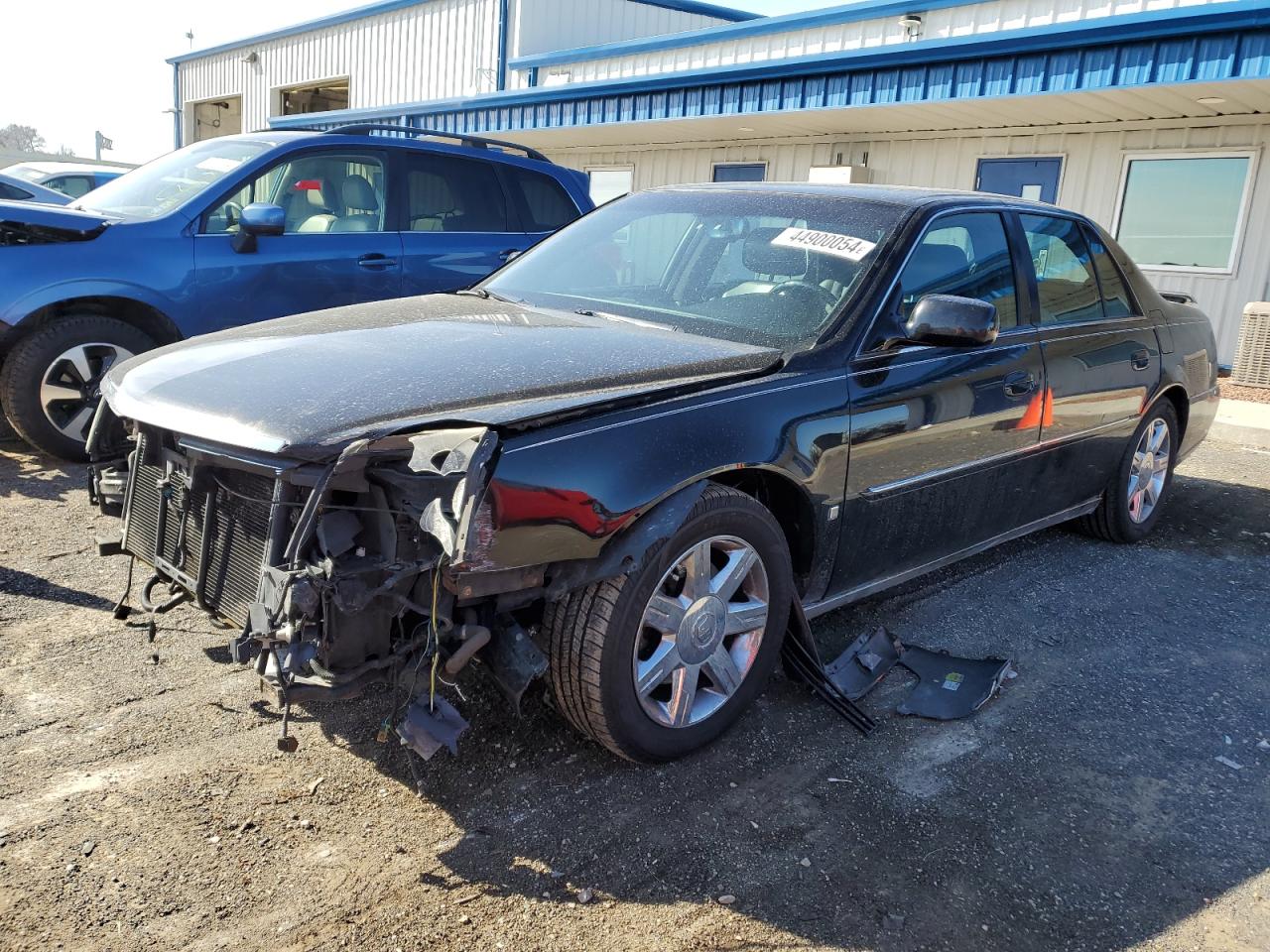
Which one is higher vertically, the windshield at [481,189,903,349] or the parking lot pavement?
the windshield at [481,189,903,349]

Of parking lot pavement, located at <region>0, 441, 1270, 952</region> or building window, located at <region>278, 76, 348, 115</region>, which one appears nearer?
parking lot pavement, located at <region>0, 441, 1270, 952</region>

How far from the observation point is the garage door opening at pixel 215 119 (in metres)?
27.8

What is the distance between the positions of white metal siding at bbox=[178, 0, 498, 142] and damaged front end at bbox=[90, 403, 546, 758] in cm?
1805

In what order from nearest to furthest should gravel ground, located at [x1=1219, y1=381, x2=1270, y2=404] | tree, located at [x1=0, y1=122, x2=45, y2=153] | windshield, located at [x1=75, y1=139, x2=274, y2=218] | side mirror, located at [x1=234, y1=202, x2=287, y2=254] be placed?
1. side mirror, located at [x1=234, y1=202, x2=287, y2=254]
2. windshield, located at [x1=75, y1=139, x2=274, y2=218]
3. gravel ground, located at [x1=1219, y1=381, x2=1270, y2=404]
4. tree, located at [x1=0, y1=122, x2=45, y2=153]

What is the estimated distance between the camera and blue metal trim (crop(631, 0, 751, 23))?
68.0 feet

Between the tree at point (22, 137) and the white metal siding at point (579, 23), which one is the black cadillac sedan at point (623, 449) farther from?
the tree at point (22, 137)

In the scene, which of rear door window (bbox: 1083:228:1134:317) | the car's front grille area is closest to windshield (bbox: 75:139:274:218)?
the car's front grille area

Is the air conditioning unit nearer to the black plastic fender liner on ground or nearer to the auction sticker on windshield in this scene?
the black plastic fender liner on ground

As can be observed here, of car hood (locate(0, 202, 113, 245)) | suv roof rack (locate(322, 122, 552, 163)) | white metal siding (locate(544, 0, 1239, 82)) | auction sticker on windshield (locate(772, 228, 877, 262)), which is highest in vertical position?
white metal siding (locate(544, 0, 1239, 82))

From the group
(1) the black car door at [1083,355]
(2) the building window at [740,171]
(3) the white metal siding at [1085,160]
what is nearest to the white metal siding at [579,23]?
(3) the white metal siding at [1085,160]

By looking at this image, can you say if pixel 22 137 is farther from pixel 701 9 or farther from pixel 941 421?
pixel 941 421

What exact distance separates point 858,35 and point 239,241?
9978mm

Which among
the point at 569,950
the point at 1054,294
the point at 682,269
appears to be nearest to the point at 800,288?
the point at 682,269

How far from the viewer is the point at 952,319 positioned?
336 cm
